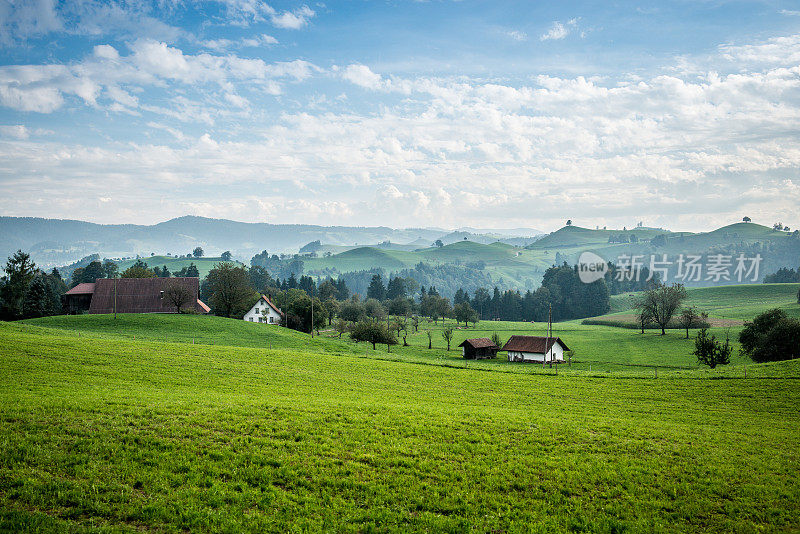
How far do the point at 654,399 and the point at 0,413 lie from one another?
35.4 m

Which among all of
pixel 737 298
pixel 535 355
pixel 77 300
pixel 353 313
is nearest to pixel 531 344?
pixel 535 355

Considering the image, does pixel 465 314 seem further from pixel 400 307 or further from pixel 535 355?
pixel 535 355

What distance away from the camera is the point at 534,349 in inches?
2911

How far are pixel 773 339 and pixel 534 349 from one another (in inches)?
1246

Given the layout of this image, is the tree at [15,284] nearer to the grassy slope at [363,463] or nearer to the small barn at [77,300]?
the small barn at [77,300]

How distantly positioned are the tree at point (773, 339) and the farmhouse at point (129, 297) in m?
95.7

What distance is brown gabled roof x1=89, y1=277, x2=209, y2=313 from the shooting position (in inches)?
3509

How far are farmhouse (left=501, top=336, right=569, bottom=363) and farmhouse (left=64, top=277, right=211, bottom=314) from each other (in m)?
62.7

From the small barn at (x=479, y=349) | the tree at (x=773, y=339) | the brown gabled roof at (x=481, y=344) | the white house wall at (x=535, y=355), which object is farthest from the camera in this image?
the brown gabled roof at (x=481, y=344)

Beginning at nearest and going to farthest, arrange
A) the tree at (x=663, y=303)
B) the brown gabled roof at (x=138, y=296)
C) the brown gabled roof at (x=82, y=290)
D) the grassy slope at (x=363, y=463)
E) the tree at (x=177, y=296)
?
the grassy slope at (x=363, y=463) < the tree at (x=177, y=296) < the brown gabled roof at (x=138, y=296) < the brown gabled roof at (x=82, y=290) < the tree at (x=663, y=303)

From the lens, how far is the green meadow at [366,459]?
35.7 ft

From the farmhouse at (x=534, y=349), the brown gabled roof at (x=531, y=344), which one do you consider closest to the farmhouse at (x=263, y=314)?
the brown gabled roof at (x=531, y=344)

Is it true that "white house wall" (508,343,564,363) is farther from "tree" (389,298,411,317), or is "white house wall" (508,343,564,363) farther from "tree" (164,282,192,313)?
"tree" (389,298,411,317)

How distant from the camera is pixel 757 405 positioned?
28.1 meters
